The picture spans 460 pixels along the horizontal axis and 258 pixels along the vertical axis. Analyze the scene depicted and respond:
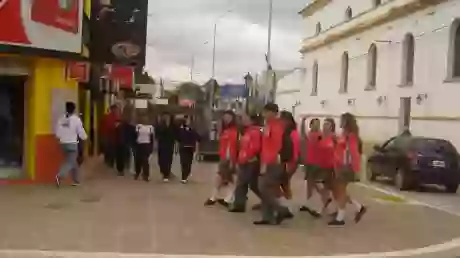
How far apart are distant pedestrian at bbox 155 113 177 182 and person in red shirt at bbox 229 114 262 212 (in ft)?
16.4

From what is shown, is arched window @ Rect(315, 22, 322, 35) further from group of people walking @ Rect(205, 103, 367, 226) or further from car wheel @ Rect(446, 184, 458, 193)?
group of people walking @ Rect(205, 103, 367, 226)

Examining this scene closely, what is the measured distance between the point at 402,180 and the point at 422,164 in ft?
2.33

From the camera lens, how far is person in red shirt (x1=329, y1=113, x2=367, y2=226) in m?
11.5

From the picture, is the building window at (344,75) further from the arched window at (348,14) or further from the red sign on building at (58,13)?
the red sign on building at (58,13)

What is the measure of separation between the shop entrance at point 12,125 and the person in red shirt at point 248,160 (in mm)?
5326

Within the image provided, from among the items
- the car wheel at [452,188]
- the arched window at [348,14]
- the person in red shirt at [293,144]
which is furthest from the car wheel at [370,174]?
the arched window at [348,14]

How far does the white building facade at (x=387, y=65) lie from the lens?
31094 mm

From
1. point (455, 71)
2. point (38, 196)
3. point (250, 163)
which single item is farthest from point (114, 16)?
point (455, 71)

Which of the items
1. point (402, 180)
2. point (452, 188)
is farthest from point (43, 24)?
point (452, 188)

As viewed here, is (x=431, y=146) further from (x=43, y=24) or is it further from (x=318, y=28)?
(x=318, y=28)

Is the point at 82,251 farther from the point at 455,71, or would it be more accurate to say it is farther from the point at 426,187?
the point at 455,71

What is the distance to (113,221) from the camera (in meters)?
11.0

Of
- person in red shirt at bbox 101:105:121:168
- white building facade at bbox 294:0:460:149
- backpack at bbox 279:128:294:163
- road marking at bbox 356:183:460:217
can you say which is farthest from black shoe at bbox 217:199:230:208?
white building facade at bbox 294:0:460:149

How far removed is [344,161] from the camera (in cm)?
A: 1148
